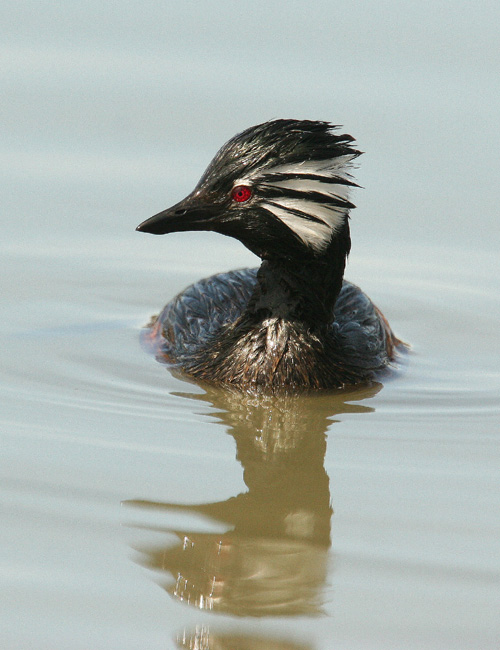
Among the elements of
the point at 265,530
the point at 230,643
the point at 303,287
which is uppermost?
the point at 303,287

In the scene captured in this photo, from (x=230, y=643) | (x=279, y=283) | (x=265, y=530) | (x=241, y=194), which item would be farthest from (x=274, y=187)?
(x=230, y=643)

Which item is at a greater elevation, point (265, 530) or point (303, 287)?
point (303, 287)

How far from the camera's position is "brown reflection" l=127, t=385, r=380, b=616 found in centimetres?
685

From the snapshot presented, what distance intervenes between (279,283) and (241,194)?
866 mm

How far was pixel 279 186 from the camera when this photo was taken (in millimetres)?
9406

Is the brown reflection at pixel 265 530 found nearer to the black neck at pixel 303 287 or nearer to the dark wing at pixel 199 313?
the black neck at pixel 303 287

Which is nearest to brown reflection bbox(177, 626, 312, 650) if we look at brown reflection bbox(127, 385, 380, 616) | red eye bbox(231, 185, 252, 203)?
brown reflection bbox(127, 385, 380, 616)

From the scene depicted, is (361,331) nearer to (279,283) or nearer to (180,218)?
(279,283)

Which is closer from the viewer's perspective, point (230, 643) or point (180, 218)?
point (230, 643)

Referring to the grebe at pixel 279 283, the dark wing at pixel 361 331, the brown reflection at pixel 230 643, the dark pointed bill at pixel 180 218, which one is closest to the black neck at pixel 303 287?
the grebe at pixel 279 283

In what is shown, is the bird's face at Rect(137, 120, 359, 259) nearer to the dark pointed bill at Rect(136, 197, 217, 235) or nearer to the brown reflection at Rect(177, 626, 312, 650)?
the dark pointed bill at Rect(136, 197, 217, 235)

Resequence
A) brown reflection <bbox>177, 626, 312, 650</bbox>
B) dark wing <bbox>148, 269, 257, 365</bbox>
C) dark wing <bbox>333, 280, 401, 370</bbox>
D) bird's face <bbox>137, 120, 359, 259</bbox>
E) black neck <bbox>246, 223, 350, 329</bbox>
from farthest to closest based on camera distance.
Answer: dark wing <bbox>148, 269, 257, 365</bbox> < dark wing <bbox>333, 280, 401, 370</bbox> < black neck <bbox>246, 223, 350, 329</bbox> < bird's face <bbox>137, 120, 359, 259</bbox> < brown reflection <bbox>177, 626, 312, 650</bbox>

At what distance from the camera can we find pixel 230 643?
20.9 feet

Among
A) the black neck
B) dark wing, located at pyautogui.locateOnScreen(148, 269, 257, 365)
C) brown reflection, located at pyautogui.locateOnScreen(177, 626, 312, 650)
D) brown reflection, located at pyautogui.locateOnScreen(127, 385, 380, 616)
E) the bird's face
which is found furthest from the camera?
dark wing, located at pyautogui.locateOnScreen(148, 269, 257, 365)
